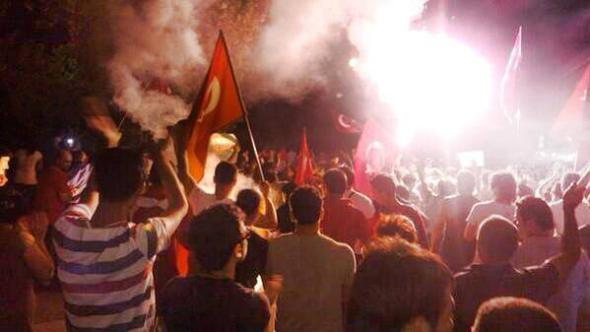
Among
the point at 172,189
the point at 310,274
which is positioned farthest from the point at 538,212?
the point at 172,189

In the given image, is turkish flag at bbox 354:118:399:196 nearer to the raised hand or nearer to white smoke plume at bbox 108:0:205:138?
the raised hand

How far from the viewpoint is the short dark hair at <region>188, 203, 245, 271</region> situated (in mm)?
2889

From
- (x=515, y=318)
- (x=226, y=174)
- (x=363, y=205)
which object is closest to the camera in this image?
(x=515, y=318)

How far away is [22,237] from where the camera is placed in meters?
4.30

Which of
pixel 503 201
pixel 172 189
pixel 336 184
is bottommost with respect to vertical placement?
pixel 503 201

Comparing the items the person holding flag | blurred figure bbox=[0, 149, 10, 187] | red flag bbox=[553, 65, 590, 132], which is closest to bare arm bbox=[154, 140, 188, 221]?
the person holding flag

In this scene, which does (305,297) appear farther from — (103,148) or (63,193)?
(63,193)

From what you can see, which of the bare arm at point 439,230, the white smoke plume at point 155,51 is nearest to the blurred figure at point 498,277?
the bare arm at point 439,230

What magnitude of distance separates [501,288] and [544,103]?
2233 cm

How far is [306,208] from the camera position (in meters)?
4.39

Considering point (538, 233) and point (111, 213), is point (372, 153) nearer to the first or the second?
point (538, 233)

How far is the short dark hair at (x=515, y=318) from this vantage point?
6.84 feet

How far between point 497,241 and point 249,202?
197 cm

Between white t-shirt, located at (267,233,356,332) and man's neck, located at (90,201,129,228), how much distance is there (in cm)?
136
